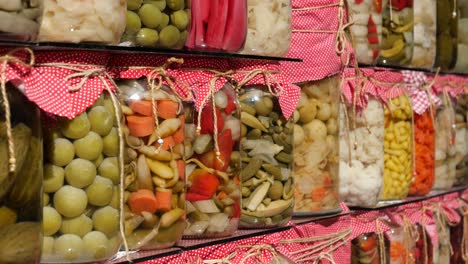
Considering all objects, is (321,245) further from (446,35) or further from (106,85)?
Answer: (446,35)

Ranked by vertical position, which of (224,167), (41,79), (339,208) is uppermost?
(41,79)

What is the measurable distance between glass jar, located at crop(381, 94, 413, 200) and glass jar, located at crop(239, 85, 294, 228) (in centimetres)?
48

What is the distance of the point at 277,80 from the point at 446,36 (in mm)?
863

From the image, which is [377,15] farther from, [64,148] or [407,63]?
[64,148]

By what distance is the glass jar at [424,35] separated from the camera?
1.97 meters

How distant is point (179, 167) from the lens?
1.19m

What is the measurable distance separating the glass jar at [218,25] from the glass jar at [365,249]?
0.61 m

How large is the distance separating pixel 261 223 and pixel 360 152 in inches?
17.3

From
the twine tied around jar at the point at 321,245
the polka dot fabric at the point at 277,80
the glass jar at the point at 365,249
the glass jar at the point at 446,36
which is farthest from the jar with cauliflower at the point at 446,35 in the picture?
the polka dot fabric at the point at 277,80

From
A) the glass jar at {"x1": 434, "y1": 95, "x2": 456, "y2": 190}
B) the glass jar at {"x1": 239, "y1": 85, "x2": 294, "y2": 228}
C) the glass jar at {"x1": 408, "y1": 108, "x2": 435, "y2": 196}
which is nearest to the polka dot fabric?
the glass jar at {"x1": 239, "y1": 85, "x2": 294, "y2": 228}

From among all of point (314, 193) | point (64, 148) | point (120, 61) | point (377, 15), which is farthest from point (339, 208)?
point (64, 148)

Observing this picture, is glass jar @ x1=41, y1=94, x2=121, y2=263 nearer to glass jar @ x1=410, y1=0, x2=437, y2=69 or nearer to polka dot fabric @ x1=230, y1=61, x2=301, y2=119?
polka dot fabric @ x1=230, y1=61, x2=301, y2=119

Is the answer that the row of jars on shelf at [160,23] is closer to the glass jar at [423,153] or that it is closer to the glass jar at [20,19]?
the glass jar at [20,19]

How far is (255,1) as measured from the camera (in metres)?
1.39
